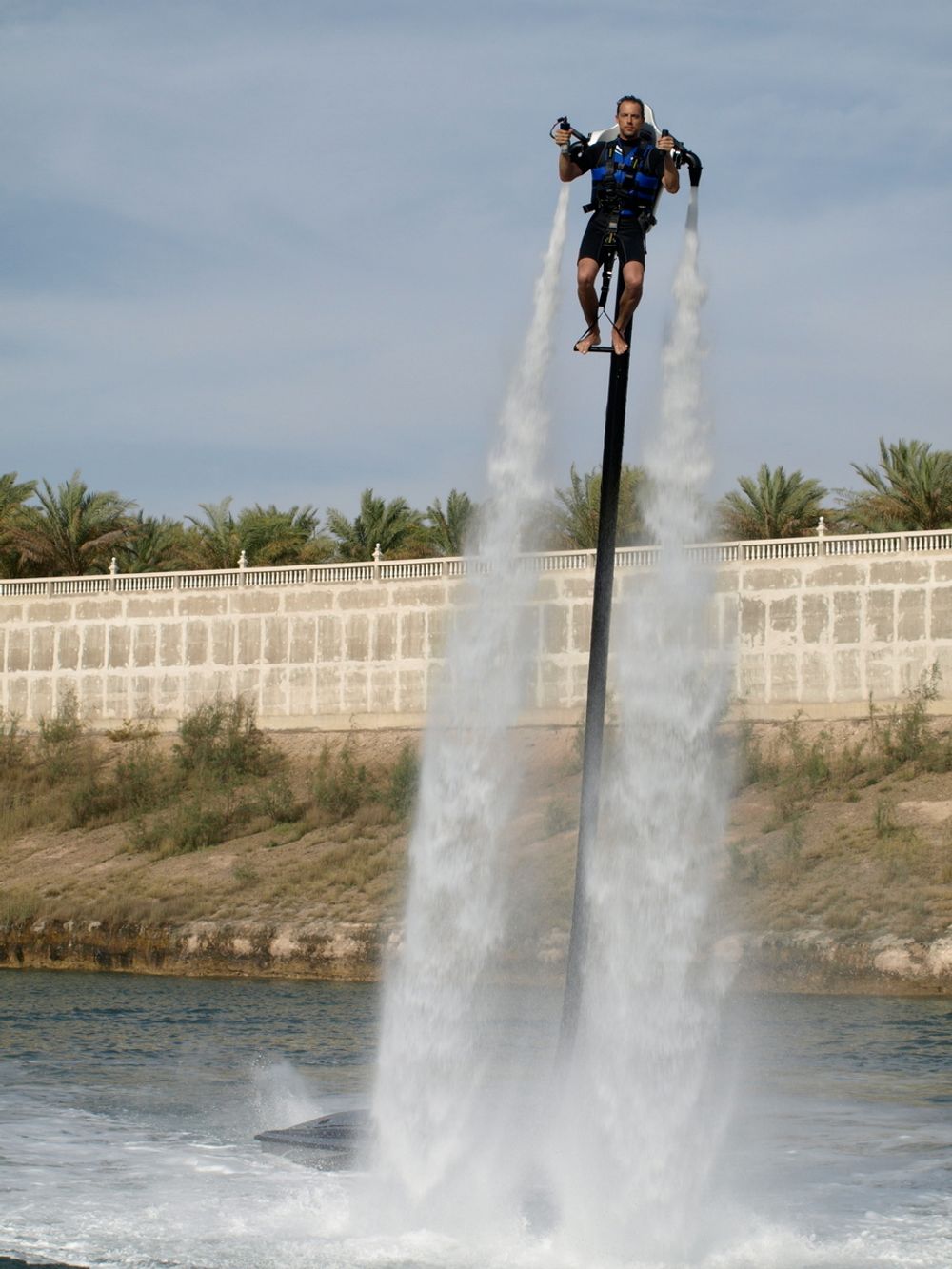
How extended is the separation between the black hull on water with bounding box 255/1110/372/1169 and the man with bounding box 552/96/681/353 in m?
7.93

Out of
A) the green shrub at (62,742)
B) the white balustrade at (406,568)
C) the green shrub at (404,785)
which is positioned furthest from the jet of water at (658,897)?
the green shrub at (62,742)

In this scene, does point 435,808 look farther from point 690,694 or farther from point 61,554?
point 61,554

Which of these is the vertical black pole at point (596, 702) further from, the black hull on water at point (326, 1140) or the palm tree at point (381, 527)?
the palm tree at point (381, 527)

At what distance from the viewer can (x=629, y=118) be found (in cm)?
1264

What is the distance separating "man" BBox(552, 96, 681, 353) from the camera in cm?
1265

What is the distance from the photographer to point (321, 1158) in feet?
55.1

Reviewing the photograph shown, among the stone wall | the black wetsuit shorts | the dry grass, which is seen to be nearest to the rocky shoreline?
the dry grass

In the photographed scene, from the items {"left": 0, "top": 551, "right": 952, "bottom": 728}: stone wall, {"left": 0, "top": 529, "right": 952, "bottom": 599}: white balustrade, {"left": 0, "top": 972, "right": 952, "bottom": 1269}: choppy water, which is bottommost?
{"left": 0, "top": 972, "right": 952, "bottom": 1269}: choppy water

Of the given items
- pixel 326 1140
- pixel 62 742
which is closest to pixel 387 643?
pixel 62 742

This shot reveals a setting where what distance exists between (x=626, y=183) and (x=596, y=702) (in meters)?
3.59

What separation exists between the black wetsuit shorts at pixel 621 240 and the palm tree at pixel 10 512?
50.2m

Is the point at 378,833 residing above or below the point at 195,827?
above

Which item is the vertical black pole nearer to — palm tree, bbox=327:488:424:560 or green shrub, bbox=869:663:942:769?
green shrub, bbox=869:663:942:769

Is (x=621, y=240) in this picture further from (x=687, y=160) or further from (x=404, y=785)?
(x=404, y=785)
